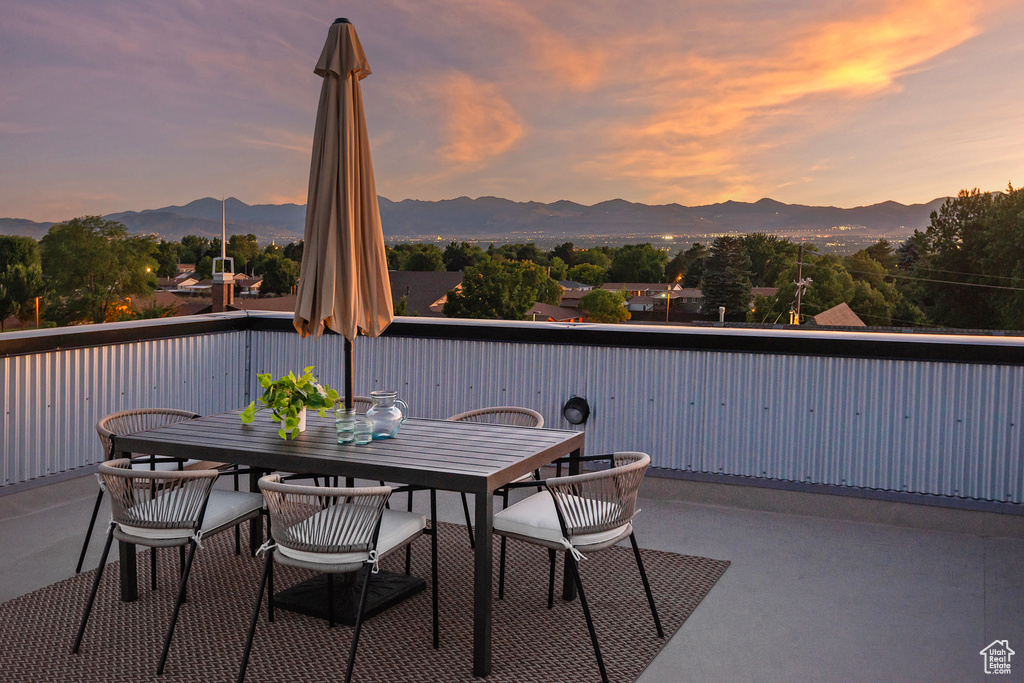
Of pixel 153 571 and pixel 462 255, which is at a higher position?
pixel 462 255

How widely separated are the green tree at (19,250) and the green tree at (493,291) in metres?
21.9

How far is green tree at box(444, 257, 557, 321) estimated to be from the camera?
965 inches

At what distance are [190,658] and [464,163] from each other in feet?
68.7

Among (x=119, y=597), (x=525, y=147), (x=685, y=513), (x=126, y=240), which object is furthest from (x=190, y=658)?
(x=126, y=240)

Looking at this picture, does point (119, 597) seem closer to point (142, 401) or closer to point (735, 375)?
point (142, 401)

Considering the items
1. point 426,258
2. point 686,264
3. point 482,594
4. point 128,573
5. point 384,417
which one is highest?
point 426,258

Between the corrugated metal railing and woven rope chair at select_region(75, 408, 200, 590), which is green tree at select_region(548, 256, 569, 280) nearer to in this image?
the corrugated metal railing

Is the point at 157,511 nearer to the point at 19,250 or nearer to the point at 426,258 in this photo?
the point at 426,258

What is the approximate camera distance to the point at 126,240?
136 ft

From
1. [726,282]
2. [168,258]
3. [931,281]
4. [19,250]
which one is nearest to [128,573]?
[726,282]

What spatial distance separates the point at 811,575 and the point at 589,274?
15253 mm

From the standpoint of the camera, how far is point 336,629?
3090 millimetres

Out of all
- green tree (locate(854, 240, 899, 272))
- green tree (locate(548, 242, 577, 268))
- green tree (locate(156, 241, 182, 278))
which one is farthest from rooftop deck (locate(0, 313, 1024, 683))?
green tree (locate(156, 241, 182, 278))

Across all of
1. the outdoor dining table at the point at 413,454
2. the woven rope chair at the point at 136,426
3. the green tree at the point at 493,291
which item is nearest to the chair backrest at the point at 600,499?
the outdoor dining table at the point at 413,454
